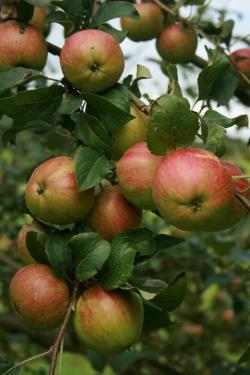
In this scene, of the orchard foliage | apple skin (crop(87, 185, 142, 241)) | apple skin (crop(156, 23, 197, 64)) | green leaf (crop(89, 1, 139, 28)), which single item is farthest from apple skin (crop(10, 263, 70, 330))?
apple skin (crop(156, 23, 197, 64))

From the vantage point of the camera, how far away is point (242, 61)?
1572 millimetres

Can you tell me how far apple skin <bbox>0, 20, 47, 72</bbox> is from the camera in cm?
118

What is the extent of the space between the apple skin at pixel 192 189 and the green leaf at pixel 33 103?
28 cm

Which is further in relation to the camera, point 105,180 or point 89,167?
point 105,180

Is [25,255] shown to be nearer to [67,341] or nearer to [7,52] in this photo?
[7,52]

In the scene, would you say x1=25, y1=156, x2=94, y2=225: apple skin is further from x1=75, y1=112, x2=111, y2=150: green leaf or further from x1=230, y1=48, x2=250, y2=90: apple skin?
x1=230, y1=48, x2=250, y2=90: apple skin

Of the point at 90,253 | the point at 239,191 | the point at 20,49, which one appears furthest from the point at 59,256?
the point at 20,49

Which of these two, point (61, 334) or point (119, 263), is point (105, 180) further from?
point (61, 334)

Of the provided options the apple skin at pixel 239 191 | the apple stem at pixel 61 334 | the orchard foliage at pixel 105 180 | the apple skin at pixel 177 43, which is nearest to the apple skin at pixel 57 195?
the orchard foliage at pixel 105 180

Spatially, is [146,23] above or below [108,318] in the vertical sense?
above

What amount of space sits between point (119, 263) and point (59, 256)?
10 cm

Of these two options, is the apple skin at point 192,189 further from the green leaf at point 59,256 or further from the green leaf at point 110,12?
the green leaf at point 110,12

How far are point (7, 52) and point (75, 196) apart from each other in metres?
0.37

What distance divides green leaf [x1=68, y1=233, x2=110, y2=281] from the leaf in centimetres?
2
